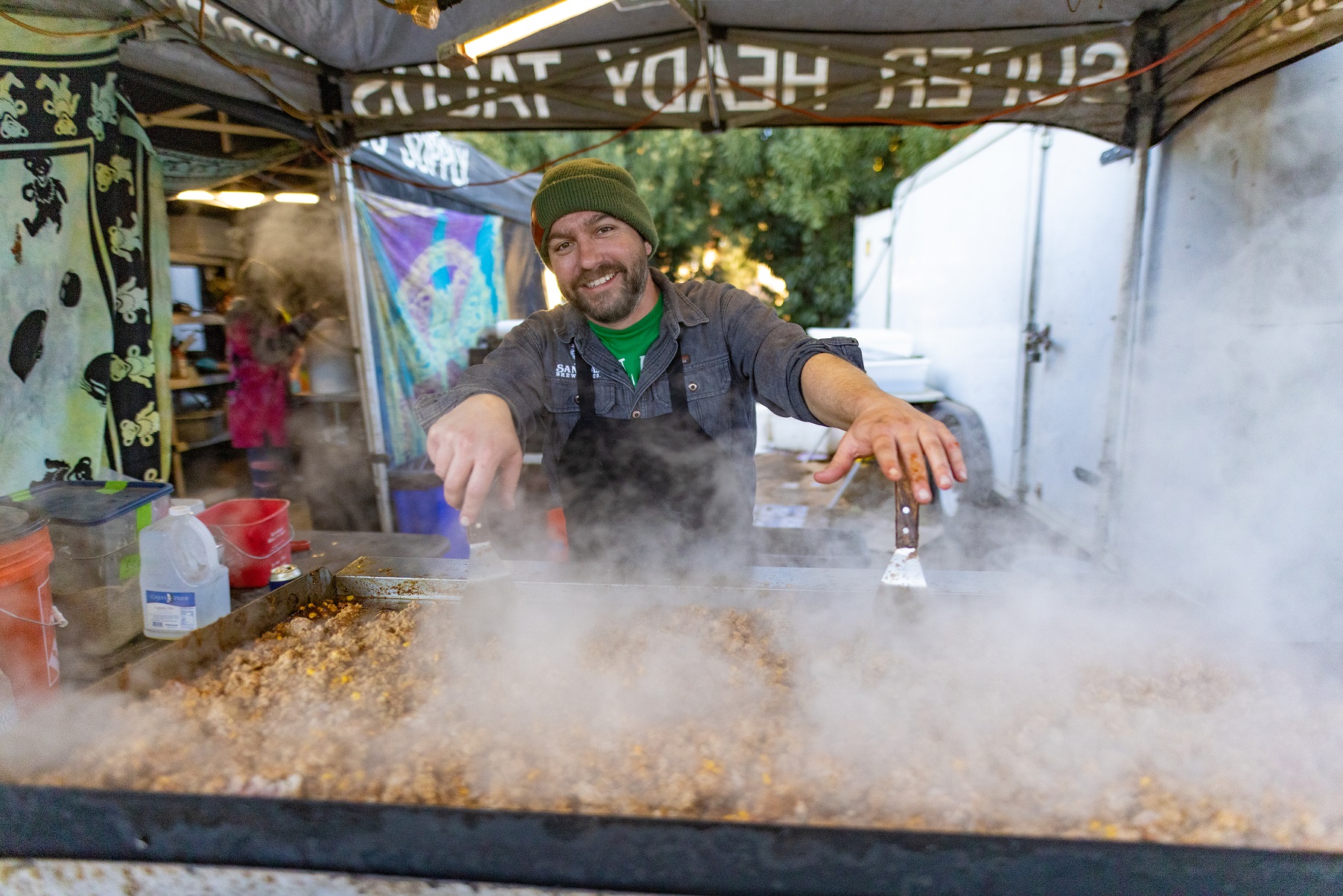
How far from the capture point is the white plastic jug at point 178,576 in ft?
5.66

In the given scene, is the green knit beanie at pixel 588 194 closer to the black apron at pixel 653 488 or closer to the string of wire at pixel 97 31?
the black apron at pixel 653 488

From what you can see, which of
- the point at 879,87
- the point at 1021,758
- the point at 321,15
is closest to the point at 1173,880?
the point at 1021,758

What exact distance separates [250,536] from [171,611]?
0.41 m

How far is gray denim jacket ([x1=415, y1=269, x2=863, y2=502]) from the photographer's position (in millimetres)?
2482

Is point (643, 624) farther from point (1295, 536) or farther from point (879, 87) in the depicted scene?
point (879, 87)

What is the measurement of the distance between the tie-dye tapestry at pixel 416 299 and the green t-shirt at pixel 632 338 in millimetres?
2738

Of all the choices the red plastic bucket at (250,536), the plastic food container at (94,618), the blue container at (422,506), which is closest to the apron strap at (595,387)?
the red plastic bucket at (250,536)

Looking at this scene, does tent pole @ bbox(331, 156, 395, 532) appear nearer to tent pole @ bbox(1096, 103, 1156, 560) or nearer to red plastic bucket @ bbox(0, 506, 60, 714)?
red plastic bucket @ bbox(0, 506, 60, 714)

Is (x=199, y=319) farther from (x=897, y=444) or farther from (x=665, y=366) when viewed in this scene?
(x=897, y=444)

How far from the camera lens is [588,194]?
7.67 feet

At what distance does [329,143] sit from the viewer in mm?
3877

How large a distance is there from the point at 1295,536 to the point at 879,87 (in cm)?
265

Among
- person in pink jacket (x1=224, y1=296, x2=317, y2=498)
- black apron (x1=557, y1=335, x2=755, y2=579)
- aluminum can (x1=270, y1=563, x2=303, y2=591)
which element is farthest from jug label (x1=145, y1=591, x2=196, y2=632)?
person in pink jacket (x1=224, y1=296, x2=317, y2=498)

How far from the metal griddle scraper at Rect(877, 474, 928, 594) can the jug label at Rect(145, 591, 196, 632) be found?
5.74 feet
